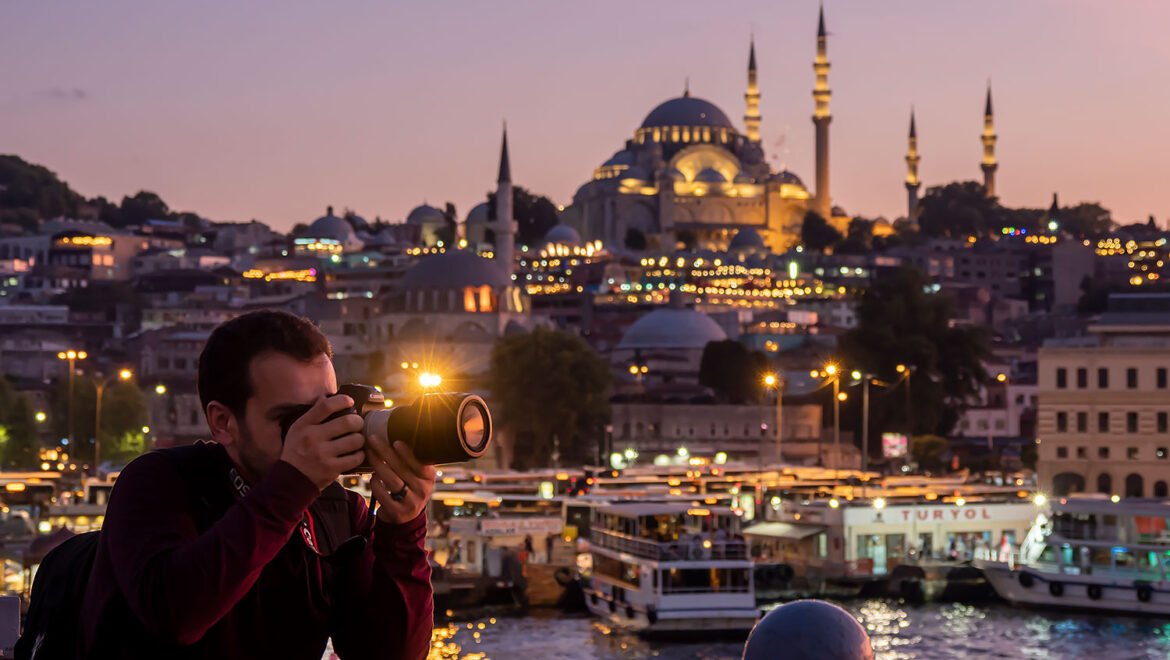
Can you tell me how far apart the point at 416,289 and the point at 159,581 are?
230 feet

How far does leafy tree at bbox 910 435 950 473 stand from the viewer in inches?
1993

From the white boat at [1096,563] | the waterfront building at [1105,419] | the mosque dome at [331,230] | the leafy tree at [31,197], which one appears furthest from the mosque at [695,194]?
the white boat at [1096,563]

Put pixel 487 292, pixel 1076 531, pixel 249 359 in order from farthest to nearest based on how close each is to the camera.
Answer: pixel 487 292
pixel 1076 531
pixel 249 359

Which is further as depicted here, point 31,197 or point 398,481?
point 31,197

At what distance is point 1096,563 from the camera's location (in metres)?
29.1

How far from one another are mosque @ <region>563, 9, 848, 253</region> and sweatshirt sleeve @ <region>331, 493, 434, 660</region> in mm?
105957

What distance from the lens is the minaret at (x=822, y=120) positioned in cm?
10862

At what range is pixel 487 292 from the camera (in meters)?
72.6

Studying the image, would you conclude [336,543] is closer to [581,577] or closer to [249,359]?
[249,359]

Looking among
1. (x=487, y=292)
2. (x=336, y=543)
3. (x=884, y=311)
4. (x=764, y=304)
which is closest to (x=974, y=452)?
(x=884, y=311)

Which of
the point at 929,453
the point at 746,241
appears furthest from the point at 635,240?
the point at 929,453

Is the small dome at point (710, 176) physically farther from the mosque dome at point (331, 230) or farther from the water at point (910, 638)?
the water at point (910, 638)

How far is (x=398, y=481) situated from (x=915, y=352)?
5267cm

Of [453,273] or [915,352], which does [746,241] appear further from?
[915,352]
